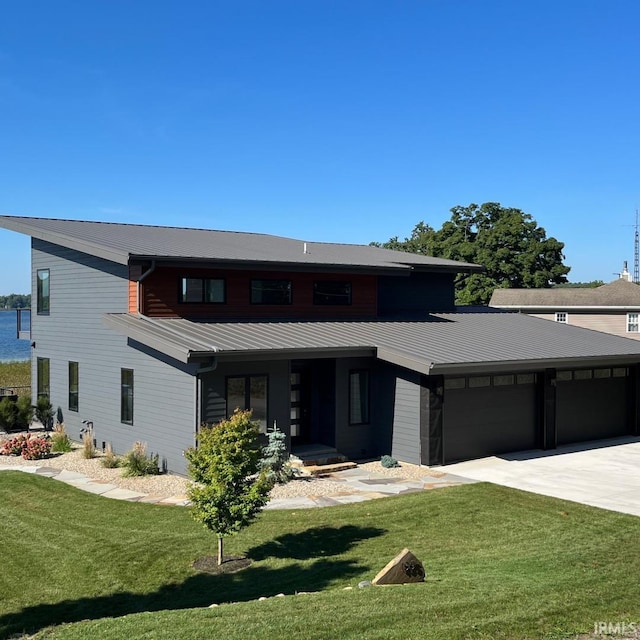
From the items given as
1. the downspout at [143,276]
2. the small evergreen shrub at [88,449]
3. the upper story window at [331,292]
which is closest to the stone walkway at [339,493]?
the small evergreen shrub at [88,449]

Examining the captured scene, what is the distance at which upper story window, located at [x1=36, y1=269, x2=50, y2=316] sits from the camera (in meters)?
21.1

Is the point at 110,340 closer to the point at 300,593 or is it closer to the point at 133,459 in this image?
the point at 133,459

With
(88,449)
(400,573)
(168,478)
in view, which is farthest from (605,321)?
(400,573)

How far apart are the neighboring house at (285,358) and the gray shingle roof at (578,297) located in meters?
17.1

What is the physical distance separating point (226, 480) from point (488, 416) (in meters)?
9.73

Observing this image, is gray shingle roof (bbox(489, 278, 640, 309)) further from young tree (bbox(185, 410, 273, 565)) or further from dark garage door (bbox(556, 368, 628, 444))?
young tree (bbox(185, 410, 273, 565))

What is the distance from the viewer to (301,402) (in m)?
17.7

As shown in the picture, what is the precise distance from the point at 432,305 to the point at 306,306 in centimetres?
637

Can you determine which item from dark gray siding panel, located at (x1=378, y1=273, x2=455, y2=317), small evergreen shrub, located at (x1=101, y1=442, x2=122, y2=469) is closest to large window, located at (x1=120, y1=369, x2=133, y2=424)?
small evergreen shrub, located at (x1=101, y1=442, x2=122, y2=469)

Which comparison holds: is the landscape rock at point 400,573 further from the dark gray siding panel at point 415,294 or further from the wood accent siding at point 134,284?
the dark gray siding panel at point 415,294

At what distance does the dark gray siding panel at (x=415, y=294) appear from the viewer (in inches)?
872

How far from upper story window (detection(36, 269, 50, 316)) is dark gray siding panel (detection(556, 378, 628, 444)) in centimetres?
1564

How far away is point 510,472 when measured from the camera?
1551 cm

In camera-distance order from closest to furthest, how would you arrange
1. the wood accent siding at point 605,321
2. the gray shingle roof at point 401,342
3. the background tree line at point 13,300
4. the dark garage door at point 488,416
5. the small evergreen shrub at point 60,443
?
the gray shingle roof at point 401,342
the dark garage door at point 488,416
the small evergreen shrub at point 60,443
the wood accent siding at point 605,321
the background tree line at point 13,300
